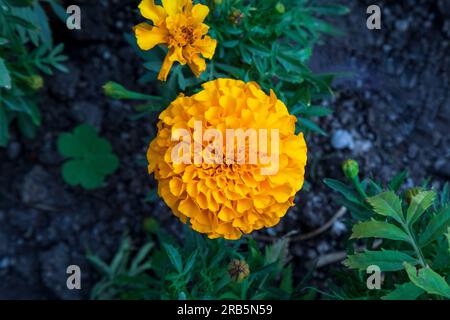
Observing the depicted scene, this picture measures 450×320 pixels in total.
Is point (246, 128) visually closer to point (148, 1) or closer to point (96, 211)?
point (148, 1)

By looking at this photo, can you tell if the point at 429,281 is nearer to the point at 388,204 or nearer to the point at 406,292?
the point at 406,292

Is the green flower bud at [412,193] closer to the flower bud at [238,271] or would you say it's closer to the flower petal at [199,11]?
the flower bud at [238,271]

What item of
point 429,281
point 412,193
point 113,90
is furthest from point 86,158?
point 429,281

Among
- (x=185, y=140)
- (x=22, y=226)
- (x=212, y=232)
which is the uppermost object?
(x=185, y=140)

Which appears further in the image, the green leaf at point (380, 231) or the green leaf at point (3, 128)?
the green leaf at point (3, 128)

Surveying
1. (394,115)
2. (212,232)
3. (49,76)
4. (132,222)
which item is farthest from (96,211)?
(394,115)

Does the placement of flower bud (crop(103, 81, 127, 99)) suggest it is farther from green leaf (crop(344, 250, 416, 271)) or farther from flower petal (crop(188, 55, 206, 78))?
green leaf (crop(344, 250, 416, 271))

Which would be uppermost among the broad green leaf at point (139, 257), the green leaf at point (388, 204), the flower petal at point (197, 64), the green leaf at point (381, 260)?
the flower petal at point (197, 64)

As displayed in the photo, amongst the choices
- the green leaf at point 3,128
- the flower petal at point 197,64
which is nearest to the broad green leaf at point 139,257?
the green leaf at point 3,128
